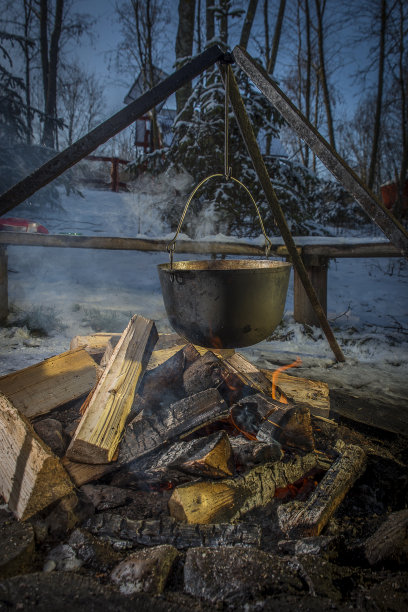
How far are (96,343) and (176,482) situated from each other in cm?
178

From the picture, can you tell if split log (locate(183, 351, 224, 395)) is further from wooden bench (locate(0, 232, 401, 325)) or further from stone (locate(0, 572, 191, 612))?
wooden bench (locate(0, 232, 401, 325))

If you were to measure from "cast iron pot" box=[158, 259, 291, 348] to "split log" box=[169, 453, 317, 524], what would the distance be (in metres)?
0.78

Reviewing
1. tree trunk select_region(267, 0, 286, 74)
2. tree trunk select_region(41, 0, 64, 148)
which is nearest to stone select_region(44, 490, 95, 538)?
tree trunk select_region(267, 0, 286, 74)

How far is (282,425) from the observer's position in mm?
1881

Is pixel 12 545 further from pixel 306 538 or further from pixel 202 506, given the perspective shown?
pixel 306 538

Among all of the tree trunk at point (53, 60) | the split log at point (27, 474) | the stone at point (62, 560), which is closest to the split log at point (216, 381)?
the split log at point (27, 474)

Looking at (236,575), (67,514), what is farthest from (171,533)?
(67,514)

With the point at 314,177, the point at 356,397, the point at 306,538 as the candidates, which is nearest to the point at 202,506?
the point at 306,538

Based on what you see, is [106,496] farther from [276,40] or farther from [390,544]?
[276,40]

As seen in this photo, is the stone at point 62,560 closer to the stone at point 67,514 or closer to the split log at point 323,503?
the stone at point 67,514

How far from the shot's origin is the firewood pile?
1.21 m

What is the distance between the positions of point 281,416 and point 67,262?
7823mm

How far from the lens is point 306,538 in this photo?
134 cm

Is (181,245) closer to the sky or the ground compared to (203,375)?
closer to the sky
